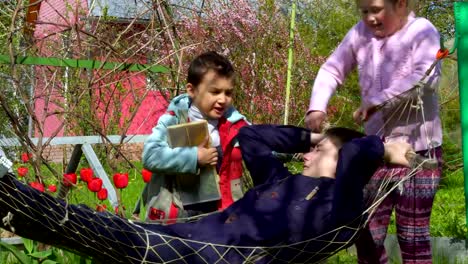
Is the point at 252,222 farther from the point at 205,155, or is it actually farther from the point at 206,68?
the point at 206,68

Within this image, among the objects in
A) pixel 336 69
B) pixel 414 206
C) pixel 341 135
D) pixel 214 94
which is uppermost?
pixel 336 69

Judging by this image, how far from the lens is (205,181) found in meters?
4.07

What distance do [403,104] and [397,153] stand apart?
0.27 meters

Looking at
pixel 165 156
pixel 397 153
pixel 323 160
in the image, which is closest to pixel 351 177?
pixel 397 153

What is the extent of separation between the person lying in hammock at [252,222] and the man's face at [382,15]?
444mm

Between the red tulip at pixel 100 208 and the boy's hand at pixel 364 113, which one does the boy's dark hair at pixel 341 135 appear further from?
the red tulip at pixel 100 208

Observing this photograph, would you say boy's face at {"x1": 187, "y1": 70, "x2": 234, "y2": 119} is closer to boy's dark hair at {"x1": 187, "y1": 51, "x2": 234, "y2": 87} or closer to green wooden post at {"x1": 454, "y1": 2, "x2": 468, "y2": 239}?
boy's dark hair at {"x1": 187, "y1": 51, "x2": 234, "y2": 87}

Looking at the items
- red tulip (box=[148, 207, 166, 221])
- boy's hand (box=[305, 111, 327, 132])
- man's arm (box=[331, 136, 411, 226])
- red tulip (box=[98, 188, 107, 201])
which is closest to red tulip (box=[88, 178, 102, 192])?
red tulip (box=[98, 188, 107, 201])

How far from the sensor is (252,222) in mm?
3451

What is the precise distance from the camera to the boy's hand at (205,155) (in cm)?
397

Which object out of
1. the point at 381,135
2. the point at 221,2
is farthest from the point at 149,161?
the point at 221,2

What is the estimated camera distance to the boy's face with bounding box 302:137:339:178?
366 centimetres

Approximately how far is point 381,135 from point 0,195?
1.56 m

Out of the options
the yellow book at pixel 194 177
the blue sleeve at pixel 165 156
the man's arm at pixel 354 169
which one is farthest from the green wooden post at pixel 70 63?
the man's arm at pixel 354 169
